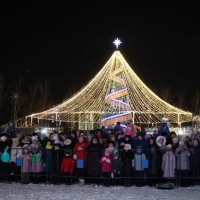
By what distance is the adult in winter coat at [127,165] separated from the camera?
1197 centimetres

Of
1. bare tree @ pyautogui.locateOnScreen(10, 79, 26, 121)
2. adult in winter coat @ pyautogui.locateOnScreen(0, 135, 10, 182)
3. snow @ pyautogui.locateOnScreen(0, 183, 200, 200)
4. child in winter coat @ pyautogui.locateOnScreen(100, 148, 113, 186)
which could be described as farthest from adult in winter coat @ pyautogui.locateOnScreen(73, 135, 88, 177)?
bare tree @ pyautogui.locateOnScreen(10, 79, 26, 121)

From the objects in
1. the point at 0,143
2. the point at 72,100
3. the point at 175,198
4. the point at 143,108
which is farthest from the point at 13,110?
the point at 175,198

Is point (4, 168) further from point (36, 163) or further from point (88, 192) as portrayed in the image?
point (88, 192)

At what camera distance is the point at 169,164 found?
11.8 meters

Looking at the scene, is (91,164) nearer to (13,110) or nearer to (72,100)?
(72,100)

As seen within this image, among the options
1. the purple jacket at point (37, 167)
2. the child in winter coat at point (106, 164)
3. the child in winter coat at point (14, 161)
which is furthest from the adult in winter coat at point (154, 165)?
the child in winter coat at point (14, 161)

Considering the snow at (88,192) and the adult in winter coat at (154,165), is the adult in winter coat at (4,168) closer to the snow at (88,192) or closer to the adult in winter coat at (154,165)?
the snow at (88,192)

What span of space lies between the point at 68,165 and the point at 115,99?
17839 millimetres

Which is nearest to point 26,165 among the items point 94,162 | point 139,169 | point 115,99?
point 94,162

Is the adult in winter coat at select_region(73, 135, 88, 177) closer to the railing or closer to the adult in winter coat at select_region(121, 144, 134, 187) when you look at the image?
the railing

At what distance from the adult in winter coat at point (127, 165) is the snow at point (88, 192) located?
28 cm

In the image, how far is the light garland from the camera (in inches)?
1182

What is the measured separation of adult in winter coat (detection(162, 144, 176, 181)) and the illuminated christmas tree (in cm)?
1764

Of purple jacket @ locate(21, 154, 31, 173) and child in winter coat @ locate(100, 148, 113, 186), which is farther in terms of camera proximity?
purple jacket @ locate(21, 154, 31, 173)
